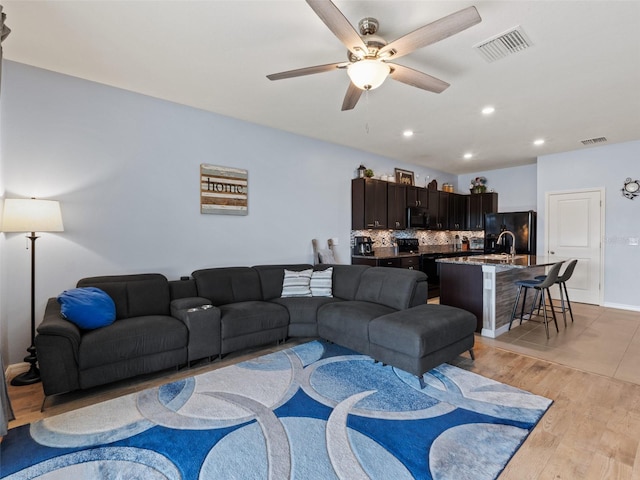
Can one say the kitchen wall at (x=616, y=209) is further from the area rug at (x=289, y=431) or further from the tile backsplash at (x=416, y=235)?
the area rug at (x=289, y=431)

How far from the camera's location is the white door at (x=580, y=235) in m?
5.64

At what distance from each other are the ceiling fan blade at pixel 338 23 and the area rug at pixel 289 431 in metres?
2.51

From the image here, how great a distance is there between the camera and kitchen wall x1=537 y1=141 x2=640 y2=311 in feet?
17.3

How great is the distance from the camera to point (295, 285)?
4.11 metres

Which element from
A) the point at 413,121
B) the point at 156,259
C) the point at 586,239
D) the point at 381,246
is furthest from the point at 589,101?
the point at 156,259

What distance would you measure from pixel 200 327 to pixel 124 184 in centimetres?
181

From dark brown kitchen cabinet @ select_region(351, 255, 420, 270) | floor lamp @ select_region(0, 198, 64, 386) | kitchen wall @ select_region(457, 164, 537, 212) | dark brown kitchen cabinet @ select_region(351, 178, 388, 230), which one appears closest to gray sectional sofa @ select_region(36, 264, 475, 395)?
floor lamp @ select_region(0, 198, 64, 386)

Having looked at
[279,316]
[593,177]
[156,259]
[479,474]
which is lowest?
[479,474]

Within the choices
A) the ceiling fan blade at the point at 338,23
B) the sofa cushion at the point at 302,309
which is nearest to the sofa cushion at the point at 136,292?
the sofa cushion at the point at 302,309

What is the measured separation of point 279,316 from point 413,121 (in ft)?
10.3

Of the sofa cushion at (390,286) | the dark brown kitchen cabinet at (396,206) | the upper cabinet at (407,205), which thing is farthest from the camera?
the dark brown kitchen cabinet at (396,206)

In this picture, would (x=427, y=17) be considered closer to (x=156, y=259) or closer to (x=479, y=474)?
(x=479, y=474)

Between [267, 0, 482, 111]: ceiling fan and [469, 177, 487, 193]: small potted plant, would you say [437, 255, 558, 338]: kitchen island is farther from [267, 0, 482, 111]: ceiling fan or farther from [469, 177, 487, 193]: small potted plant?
[469, 177, 487, 193]: small potted plant

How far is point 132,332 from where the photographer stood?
106 inches
